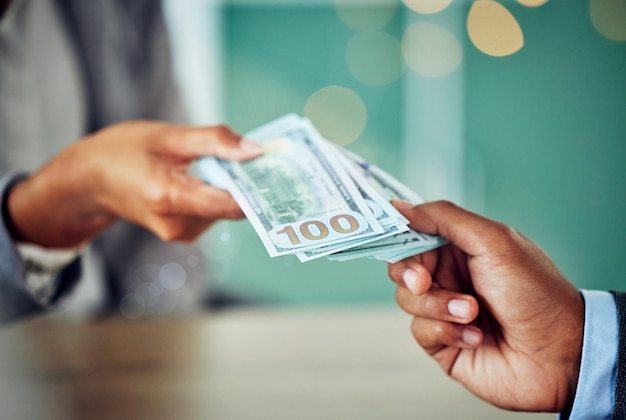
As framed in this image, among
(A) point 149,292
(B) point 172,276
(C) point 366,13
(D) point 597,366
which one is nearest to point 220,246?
(A) point 149,292

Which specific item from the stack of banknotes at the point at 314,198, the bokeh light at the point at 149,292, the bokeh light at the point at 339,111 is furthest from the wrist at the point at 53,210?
the bokeh light at the point at 339,111

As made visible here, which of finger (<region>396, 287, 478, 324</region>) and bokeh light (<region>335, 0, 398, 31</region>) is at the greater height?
bokeh light (<region>335, 0, 398, 31</region>)

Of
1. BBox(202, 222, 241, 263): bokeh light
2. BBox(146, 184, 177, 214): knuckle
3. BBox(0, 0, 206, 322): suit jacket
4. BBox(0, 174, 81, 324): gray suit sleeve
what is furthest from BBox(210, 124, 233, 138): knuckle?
BBox(202, 222, 241, 263): bokeh light

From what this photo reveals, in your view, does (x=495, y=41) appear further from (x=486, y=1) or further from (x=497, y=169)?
(x=497, y=169)

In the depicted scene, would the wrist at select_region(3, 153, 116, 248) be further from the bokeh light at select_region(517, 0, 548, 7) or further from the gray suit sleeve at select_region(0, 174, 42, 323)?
the bokeh light at select_region(517, 0, 548, 7)

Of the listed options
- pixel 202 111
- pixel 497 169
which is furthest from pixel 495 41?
pixel 202 111

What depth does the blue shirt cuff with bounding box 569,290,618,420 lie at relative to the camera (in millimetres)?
728

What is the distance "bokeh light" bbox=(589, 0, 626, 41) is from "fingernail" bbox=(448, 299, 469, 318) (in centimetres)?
272

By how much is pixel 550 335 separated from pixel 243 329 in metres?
1.01

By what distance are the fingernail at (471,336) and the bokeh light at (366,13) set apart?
252 cm

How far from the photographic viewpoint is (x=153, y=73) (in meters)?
2.18

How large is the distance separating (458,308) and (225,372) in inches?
24.4

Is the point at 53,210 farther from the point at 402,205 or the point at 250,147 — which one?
the point at 402,205

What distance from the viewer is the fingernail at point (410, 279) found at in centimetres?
70
